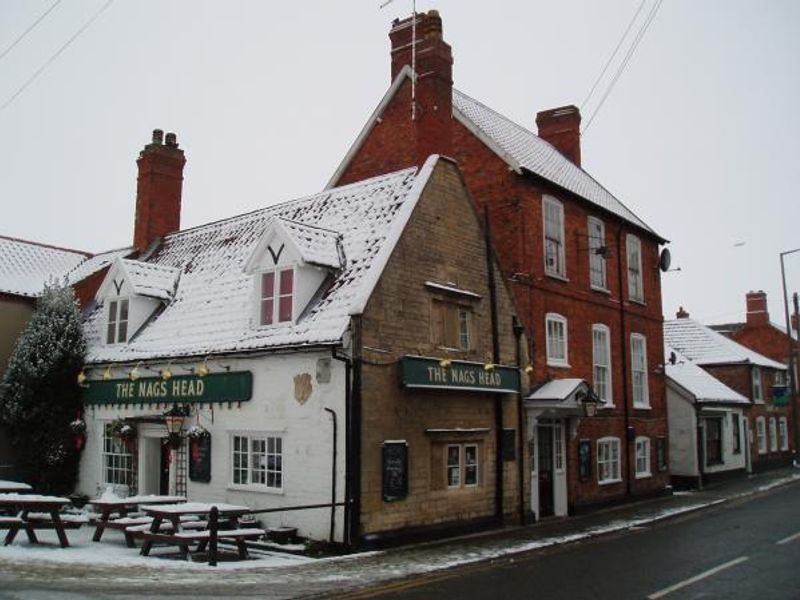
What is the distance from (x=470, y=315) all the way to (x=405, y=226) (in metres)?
3.07

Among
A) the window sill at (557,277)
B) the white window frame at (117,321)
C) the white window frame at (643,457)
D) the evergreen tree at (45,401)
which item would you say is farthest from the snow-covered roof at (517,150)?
the evergreen tree at (45,401)

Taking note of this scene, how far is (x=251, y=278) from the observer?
19.9m

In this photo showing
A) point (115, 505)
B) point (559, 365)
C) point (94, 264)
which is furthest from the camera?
point (94, 264)

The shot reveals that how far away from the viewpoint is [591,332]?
23.9 m

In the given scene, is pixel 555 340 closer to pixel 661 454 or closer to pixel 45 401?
pixel 661 454

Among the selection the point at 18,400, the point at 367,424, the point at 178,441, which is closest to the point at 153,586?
the point at 367,424

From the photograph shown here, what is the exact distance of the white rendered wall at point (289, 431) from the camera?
15211mm

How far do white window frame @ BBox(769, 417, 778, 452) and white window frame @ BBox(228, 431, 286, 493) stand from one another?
3286 centimetres

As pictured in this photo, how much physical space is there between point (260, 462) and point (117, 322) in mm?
7504

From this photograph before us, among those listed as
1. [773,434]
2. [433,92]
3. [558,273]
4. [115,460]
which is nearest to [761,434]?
[773,434]

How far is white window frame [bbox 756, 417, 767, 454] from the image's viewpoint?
3891 cm

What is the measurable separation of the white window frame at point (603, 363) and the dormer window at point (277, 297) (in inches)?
427

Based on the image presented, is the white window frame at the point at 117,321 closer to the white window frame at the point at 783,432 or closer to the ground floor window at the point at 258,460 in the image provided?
the ground floor window at the point at 258,460

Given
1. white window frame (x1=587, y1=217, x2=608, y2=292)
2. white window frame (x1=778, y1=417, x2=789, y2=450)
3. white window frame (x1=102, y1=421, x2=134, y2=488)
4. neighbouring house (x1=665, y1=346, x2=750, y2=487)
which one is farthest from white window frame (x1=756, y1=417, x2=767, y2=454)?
white window frame (x1=102, y1=421, x2=134, y2=488)
